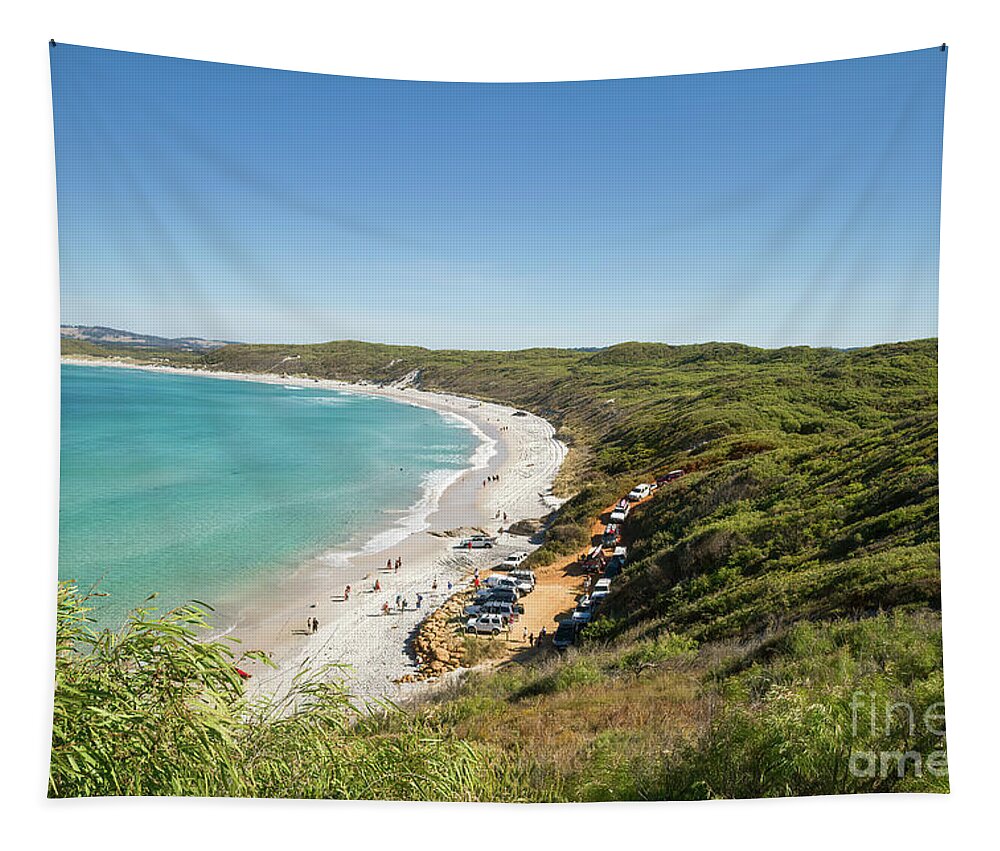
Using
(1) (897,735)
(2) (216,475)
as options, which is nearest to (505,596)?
(2) (216,475)

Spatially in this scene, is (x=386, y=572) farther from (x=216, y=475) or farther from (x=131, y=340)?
(x=131, y=340)

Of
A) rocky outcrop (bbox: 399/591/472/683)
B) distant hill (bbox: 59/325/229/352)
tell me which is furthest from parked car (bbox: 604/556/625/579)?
distant hill (bbox: 59/325/229/352)

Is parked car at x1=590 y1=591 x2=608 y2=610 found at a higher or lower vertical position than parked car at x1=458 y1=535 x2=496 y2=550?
lower

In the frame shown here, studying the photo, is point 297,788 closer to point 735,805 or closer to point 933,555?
point 735,805

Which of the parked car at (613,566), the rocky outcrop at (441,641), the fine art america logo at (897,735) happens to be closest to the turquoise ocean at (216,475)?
the rocky outcrop at (441,641)

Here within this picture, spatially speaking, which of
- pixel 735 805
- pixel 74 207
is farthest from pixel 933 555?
pixel 74 207

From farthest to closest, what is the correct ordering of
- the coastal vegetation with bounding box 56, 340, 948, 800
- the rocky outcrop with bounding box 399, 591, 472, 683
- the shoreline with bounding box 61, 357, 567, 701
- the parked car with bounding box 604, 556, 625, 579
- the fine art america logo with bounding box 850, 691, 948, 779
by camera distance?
1. the parked car with bounding box 604, 556, 625, 579
2. the rocky outcrop with bounding box 399, 591, 472, 683
3. the shoreline with bounding box 61, 357, 567, 701
4. the fine art america logo with bounding box 850, 691, 948, 779
5. the coastal vegetation with bounding box 56, 340, 948, 800

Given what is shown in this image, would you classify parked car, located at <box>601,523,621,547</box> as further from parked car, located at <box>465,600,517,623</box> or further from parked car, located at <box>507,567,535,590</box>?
parked car, located at <box>465,600,517,623</box>
